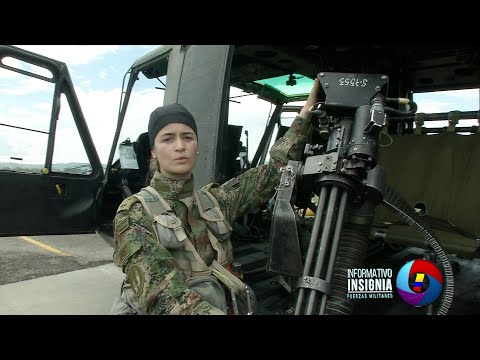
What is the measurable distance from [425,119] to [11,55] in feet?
10.6

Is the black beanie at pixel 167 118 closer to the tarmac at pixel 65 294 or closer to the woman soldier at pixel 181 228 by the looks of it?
the woman soldier at pixel 181 228

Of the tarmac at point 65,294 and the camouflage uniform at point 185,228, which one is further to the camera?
the tarmac at point 65,294

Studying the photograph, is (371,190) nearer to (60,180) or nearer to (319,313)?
(319,313)

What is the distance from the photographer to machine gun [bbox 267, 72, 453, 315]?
4.21ft

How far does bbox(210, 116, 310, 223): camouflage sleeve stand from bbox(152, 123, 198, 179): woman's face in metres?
0.31

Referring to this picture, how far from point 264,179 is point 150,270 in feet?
2.36

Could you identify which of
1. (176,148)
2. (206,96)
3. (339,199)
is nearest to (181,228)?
(176,148)

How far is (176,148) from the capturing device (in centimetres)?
152

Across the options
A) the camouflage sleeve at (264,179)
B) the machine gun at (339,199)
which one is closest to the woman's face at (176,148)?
the camouflage sleeve at (264,179)

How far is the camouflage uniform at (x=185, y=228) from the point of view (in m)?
1.31

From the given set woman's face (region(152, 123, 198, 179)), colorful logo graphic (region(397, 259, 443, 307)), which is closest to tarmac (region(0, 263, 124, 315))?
woman's face (region(152, 123, 198, 179))

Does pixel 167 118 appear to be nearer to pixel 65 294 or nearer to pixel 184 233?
pixel 184 233

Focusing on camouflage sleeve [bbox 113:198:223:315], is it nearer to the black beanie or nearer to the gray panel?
the black beanie
